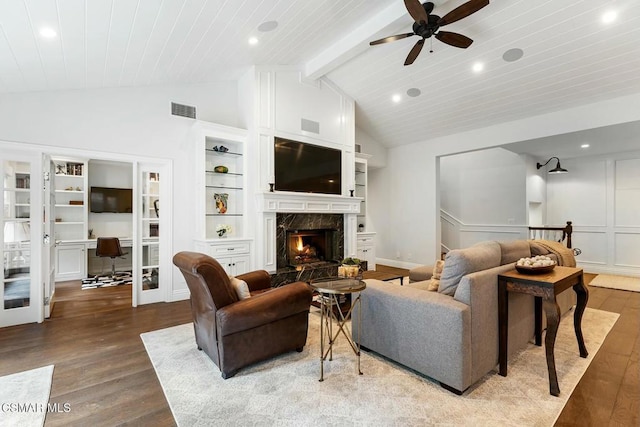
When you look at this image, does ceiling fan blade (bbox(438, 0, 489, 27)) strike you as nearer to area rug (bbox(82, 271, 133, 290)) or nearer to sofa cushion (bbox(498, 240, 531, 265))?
sofa cushion (bbox(498, 240, 531, 265))

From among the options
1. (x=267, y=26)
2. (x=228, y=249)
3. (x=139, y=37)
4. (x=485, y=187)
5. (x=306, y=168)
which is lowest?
(x=228, y=249)

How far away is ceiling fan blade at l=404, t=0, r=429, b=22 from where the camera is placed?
2.91 m

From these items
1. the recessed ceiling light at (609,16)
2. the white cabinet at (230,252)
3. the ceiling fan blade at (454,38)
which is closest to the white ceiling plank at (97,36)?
the white cabinet at (230,252)

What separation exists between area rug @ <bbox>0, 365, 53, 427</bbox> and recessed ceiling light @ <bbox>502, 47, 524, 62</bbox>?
6.03 meters

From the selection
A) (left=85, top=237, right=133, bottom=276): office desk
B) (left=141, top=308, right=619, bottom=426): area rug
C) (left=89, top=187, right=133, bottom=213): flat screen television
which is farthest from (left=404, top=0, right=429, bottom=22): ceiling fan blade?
(left=85, top=237, right=133, bottom=276): office desk

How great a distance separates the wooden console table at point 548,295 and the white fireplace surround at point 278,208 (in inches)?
132

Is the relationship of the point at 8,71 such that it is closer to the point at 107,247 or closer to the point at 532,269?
the point at 107,247

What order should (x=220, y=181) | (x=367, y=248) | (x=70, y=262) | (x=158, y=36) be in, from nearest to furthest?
(x=158, y=36) < (x=220, y=181) < (x=70, y=262) < (x=367, y=248)

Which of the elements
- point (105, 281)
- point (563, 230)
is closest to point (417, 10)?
point (563, 230)

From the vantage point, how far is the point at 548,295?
2168mm

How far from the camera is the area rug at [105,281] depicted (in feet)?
18.1

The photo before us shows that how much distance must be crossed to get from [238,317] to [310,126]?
13.1 feet

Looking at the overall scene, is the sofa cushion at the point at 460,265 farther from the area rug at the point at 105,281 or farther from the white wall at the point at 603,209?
the white wall at the point at 603,209

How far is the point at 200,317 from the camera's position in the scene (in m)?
2.65
